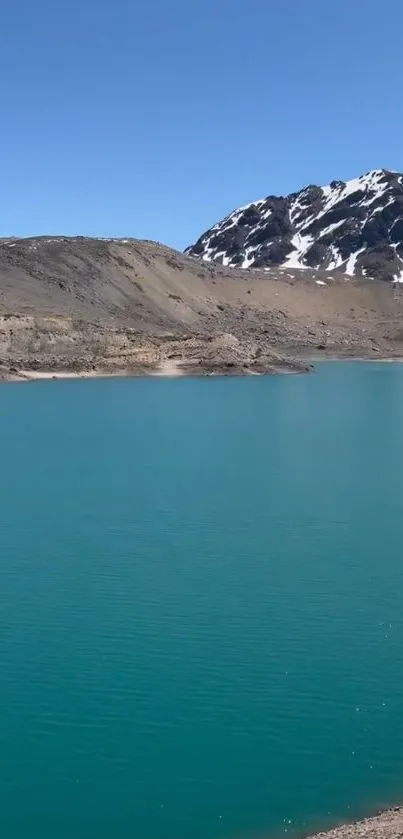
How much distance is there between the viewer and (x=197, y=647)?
17.5 m

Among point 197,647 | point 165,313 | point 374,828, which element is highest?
point 165,313

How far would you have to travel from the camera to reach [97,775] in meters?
12.9

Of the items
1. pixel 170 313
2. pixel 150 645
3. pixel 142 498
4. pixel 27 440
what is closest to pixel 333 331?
pixel 170 313

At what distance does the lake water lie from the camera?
40.8 feet

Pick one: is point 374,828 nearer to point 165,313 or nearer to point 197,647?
point 197,647

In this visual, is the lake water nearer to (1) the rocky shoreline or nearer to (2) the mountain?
(1) the rocky shoreline

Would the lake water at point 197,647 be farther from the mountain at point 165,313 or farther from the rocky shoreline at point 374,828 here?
the mountain at point 165,313

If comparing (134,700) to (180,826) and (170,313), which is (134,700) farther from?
(170,313)

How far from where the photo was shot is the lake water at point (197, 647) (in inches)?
489

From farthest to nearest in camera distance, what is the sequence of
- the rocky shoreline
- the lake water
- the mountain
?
the mountain → the lake water → the rocky shoreline

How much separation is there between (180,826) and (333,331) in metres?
125

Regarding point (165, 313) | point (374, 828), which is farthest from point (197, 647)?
point (165, 313)

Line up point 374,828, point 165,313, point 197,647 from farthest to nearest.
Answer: point 165,313
point 197,647
point 374,828

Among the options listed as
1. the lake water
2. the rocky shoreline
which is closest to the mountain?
the lake water
